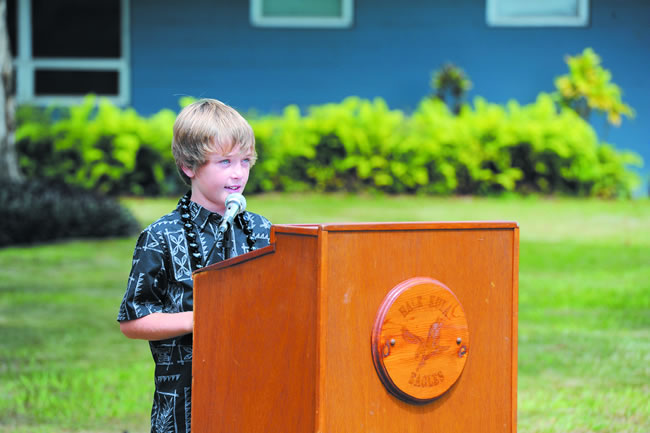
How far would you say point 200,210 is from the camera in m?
2.59

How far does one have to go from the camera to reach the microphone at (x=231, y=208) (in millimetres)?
Answer: 2293

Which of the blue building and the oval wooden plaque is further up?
the blue building

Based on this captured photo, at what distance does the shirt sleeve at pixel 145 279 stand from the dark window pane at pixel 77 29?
43.2ft

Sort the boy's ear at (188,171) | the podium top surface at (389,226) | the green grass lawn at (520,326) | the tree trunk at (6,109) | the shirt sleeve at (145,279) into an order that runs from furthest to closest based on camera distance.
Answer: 1. the tree trunk at (6,109)
2. the green grass lawn at (520,326)
3. the boy's ear at (188,171)
4. the shirt sleeve at (145,279)
5. the podium top surface at (389,226)

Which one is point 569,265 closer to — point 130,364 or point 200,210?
point 130,364

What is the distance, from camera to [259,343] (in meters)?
2.09

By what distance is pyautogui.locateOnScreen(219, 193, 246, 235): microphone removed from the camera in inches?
90.3

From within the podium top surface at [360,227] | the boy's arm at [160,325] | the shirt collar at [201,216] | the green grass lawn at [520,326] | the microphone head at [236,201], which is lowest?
the green grass lawn at [520,326]

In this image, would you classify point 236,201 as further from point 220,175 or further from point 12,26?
point 12,26

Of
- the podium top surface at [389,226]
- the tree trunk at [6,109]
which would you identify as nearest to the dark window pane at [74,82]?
the tree trunk at [6,109]

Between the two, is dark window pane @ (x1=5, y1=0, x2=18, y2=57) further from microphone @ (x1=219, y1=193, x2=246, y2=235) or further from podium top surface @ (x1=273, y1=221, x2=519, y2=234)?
podium top surface @ (x1=273, y1=221, x2=519, y2=234)

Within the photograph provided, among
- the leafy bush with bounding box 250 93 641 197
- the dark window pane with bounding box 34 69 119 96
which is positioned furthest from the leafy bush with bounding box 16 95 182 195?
the dark window pane with bounding box 34 69 119 96

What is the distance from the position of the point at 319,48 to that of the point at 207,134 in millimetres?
12493

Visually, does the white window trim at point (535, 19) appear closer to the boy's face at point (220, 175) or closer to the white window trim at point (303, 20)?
the white window trim at point (303, 20)
